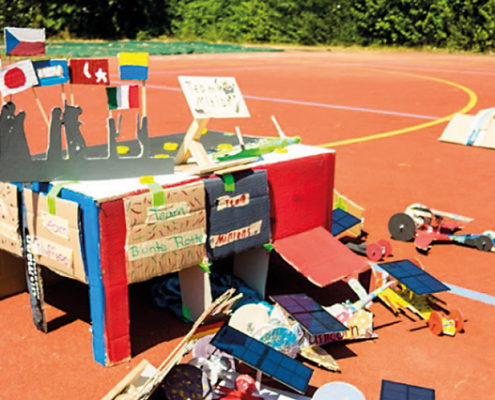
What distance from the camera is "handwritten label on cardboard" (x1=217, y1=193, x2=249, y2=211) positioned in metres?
4.56

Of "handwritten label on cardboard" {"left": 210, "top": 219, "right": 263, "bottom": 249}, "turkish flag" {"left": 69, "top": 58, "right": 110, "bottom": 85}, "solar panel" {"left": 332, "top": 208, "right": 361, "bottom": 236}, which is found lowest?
"solar panel" {"left": 332, "top": 208, "right": 361, "bottom": 236}

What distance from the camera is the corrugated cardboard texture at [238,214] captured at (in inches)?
178

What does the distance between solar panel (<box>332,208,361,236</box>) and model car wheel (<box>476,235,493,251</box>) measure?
4.07 ft

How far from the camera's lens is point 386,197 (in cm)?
834

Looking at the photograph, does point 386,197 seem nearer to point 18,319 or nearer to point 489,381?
point 489,381

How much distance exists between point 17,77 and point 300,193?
7.80 feet

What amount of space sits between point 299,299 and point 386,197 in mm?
3990

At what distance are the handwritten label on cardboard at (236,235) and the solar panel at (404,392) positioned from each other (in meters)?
1.61

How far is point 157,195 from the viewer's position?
4176 millimetres

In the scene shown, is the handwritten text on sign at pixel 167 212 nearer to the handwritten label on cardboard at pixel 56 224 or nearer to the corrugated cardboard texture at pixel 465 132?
the handwritten label on cardboard at pixel 56 224

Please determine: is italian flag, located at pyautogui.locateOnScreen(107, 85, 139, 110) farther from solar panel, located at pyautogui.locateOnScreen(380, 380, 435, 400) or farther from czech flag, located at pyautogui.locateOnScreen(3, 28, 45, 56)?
solar panel, located at pyautogui.locateOnScreen(380, 380, 435, 400)

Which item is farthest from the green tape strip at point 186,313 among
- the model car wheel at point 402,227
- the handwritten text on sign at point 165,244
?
the model car wheel at point 402,227

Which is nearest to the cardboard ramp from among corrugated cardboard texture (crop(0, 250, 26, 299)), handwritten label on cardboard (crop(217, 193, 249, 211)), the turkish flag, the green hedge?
handwritten label on cardboard (crop(217, 193, 249, 211))

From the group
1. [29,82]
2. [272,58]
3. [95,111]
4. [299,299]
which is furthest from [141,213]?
[272,58]
